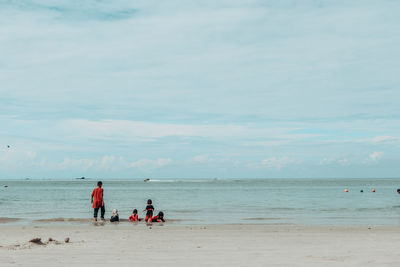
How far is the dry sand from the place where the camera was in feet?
31.0

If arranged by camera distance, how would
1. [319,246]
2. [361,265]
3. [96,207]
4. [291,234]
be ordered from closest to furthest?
[361,265] → [319,246] → [291,234] → [96,207]

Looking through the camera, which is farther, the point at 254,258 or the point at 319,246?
the point at 319,246

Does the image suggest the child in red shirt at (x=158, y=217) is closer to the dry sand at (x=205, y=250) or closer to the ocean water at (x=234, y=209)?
the ocean water at (x=234, y=209)

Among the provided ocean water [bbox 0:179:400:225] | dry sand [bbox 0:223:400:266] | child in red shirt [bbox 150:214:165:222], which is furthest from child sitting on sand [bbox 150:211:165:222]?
dry sand [bbox 0:223:400:266]

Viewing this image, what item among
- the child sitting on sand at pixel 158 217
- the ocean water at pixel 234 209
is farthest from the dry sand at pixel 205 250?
the ocean water at pixel 234 209

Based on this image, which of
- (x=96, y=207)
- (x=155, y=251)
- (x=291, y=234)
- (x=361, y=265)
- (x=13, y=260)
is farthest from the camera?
(x=96, y=207)

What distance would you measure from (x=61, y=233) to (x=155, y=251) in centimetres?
626

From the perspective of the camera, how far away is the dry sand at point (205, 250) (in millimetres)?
9438

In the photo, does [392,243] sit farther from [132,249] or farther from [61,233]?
[61,233]

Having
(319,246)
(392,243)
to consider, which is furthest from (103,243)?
(392,243)

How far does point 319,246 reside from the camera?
12180 mm

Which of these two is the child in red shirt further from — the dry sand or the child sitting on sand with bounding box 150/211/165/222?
the dry sand

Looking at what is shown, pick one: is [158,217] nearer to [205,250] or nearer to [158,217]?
[158,217]

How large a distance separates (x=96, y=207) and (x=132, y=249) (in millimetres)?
11127
